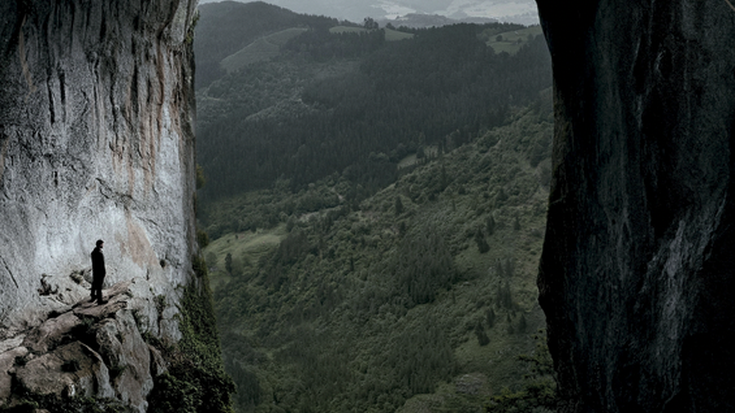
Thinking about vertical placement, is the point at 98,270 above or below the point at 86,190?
below

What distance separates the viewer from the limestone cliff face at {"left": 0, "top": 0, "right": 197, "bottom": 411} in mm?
10594

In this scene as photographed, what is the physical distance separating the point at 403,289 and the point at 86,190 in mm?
41453

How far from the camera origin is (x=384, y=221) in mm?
66812

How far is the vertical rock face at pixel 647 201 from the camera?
7.73m

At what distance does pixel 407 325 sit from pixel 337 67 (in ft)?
308

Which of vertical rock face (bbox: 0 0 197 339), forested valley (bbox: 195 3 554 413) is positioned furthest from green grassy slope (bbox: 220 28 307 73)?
vertical rock face (bbox: 0 0 197 339)

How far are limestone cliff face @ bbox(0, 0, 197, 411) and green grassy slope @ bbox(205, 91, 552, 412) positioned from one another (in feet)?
81.3

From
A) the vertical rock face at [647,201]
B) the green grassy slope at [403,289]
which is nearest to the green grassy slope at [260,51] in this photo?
the green grassy slope at [403,289]

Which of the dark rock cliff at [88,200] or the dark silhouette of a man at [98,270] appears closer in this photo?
the dark rock cliff at [88,200]

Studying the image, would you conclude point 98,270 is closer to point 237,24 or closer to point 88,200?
point 88,200

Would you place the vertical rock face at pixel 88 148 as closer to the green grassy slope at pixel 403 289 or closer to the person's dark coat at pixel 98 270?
the person's dark coat at pixel 98 270

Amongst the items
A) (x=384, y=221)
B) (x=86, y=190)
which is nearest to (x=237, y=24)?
(x=384, y=221)

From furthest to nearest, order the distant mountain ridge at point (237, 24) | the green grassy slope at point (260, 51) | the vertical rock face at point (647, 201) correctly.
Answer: the distant mountain ridge at point (237, 24) → the green grassy slope at point (260, 51) → the vertical rock face at point (647, 201)

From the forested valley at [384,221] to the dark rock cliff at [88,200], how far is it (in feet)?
23.6
